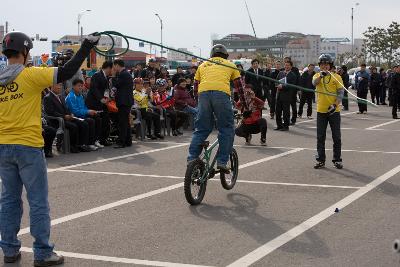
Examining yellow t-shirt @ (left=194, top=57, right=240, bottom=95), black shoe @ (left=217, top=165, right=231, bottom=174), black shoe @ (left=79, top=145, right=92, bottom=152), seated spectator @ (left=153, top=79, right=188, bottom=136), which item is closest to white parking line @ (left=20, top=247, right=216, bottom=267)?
black shoe @ (left=217, top=165, right=231, bottom=174)

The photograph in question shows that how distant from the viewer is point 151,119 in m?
16.1

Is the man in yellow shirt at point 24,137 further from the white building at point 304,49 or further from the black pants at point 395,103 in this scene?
the white building at point 304,49

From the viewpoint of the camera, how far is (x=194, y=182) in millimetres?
8125

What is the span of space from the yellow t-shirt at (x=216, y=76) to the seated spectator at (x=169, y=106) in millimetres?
8074

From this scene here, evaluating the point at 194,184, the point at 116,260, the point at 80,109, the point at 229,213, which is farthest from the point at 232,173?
the point at 80,109

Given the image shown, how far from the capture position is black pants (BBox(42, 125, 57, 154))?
12.5 metres

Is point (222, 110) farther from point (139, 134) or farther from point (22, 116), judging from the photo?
point (139, 134)

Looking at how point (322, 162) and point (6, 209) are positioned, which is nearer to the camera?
point (6, 209)

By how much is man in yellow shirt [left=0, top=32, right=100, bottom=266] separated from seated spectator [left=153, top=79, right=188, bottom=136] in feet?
36.3

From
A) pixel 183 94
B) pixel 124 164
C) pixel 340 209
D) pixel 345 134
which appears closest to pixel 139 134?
pixel 183 94

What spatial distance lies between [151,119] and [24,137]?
10631 mm

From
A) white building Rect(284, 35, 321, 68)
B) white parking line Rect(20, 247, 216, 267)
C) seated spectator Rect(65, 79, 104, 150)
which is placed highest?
white building Rect(284, 35, 321, 68)

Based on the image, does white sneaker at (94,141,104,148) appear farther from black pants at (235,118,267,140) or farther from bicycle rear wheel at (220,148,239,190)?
bicycle rear wheel at (220,148,239,190)

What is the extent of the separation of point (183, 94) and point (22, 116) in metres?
12.2
